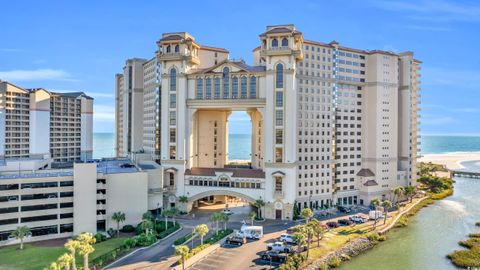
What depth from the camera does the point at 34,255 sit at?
4472 cm

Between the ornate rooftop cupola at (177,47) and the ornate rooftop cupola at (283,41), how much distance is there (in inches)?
606

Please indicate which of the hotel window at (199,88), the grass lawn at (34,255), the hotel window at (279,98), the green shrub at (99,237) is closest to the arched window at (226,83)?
the hotel window at (199,88)

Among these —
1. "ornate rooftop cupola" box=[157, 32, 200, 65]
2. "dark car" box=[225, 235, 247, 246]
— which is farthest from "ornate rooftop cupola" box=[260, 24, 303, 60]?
"dark car" box=[225, 235, 247, 246]

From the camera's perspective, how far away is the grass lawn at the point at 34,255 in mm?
41344

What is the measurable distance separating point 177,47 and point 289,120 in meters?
27.0

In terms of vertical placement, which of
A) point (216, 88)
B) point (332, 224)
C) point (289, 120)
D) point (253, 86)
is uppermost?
point (253, 86)

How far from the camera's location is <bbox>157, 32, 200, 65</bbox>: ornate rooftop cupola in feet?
235

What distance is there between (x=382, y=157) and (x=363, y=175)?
6213 mm

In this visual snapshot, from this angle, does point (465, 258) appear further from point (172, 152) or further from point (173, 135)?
point (173, 135)

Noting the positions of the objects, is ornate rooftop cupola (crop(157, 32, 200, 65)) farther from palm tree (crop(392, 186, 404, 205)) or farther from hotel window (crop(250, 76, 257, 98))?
palm tree (crop(392, 186, 404, 205))

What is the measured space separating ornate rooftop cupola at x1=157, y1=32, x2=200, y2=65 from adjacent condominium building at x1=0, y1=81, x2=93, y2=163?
29.5 m

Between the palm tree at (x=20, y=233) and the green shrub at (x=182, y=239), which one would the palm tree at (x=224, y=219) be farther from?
the palm tree at (x=20, y=233)

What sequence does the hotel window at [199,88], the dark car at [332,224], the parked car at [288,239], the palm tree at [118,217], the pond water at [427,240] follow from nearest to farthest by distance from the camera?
the pond water at [427,240] < the parked car at [288,239] < the palm tree at [118,217] < the dark car at [332,224] < the hotel window at [199,88]

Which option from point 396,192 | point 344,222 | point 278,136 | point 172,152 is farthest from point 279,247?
point 396,192
